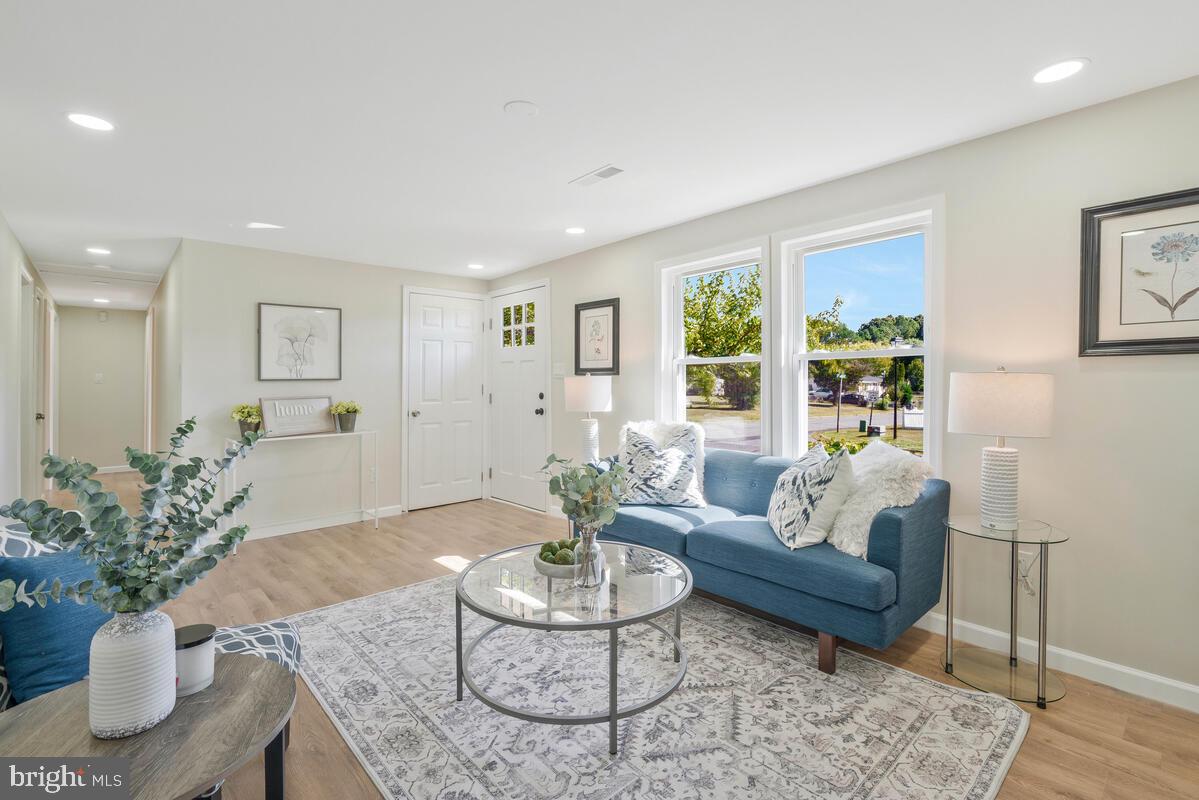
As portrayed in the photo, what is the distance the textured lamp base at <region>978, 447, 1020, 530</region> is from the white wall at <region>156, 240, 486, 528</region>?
470 cm

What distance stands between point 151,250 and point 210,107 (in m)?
3.17

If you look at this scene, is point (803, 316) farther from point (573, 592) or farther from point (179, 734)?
point (179, 734)

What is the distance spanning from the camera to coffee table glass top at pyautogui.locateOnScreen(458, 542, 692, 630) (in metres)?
1.92

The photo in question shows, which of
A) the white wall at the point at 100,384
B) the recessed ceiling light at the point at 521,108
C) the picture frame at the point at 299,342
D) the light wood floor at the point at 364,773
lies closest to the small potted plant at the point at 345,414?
the picture frame at the point at 299,342

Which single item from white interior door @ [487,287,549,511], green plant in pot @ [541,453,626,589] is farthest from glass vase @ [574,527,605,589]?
white interior door @ [487,287,549,511]

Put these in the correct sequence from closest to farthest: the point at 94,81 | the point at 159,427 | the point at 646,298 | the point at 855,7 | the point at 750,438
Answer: the point at 855,7, the point at 94,81, the point at 750,438, the point at 646,298, the point at 159,427

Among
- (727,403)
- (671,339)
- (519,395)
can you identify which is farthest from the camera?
(519,395)

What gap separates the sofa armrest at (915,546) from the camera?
7.75 feet

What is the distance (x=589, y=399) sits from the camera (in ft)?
14.0

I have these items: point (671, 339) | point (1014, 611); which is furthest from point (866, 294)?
point (1014, 611)

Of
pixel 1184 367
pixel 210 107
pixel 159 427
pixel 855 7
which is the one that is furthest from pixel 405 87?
pixel 159 427

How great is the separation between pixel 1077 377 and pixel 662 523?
2.01m

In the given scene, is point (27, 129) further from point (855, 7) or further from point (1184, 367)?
point (1184, 367)

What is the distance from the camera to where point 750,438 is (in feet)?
12.4
